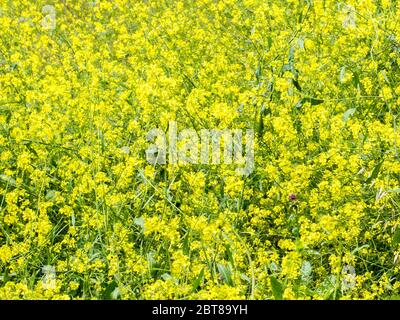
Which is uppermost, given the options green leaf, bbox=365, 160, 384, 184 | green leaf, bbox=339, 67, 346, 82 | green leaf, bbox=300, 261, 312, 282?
green leaf, bbox=339, 67, 346, 82

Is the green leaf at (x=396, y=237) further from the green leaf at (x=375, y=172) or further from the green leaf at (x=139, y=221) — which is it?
the green leaf at (x=139, y=221)

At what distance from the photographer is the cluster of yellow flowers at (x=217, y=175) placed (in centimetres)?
269

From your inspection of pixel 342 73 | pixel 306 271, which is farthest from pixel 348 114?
pixel 306 271

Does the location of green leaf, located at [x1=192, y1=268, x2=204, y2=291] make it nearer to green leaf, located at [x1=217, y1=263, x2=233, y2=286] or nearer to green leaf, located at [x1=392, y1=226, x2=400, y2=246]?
green leaf, located at [x1=217, y1=263, x2=233, y2=286]

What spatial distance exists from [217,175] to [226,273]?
0.73 meters

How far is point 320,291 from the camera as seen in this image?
2656 mm

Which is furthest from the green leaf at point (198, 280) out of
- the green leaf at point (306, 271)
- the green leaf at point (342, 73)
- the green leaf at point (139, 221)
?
the green leaf at point (342, 73)

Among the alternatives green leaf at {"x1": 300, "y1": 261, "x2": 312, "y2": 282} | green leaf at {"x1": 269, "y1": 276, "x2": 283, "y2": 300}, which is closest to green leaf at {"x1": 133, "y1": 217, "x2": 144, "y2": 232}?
green leaf at {"x1": 300, "y1": 261, "x2": 312, "y2": 282}

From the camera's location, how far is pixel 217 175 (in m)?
3.21

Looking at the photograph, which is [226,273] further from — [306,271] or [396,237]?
[396,237]

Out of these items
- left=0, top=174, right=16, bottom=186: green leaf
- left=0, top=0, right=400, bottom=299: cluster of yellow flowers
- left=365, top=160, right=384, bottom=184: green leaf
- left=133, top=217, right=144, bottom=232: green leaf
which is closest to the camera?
left=0, top=0, right=400, bottom=299: cluster of yellow flowers

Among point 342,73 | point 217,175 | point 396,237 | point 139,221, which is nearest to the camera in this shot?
point 396,237

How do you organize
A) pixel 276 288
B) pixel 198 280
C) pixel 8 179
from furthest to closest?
pixel 8 179 → pixel 198 280 → pixel 276 288

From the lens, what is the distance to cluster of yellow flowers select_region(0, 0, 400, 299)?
2.69 m
